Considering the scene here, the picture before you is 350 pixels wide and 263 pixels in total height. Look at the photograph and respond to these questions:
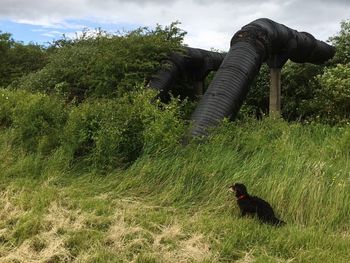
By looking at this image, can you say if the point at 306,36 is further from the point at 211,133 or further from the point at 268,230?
the point at 268,230

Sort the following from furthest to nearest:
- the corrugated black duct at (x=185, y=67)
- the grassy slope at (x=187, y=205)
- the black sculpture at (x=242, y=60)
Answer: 1. the corrugated black duct at (x=185, y=67)
2. the black sculpture at (x=242, y=60)
3. the grassy slope at (x=187, y=205)

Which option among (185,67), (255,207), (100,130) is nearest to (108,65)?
(185,67)

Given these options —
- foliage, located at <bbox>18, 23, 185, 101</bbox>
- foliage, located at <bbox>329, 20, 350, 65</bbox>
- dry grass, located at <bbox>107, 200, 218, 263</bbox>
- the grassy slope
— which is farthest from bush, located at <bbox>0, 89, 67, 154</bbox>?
foliage, located at <bbox>329, 20, 350, 65</bbox>

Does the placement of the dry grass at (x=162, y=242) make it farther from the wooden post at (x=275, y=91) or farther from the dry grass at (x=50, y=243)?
the wooden post at (x=275, y=91)

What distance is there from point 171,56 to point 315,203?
25.1 feet

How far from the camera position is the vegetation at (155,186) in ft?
14.8

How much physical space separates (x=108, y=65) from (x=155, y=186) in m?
5.55

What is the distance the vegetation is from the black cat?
0.34 feet

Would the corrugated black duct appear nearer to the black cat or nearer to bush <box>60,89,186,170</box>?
bush <box>60,89,186,170</box>

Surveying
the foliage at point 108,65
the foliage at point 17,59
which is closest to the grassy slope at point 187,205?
the foliage at point 108,65

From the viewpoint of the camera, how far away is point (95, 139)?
689 cm

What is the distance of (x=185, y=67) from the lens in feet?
42.9

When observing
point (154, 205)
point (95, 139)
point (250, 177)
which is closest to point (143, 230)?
point (154, 205)

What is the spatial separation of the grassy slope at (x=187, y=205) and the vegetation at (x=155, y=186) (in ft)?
0.05
